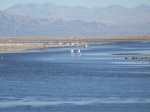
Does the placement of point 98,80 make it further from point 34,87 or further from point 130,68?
point 130,68

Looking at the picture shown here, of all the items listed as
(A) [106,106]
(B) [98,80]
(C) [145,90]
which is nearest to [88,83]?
(B) [98,80]

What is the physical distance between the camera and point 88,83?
1230 inches

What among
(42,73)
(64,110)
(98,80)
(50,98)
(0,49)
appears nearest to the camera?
(64,110)

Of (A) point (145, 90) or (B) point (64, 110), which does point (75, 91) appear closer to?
(A) point (145, 90)

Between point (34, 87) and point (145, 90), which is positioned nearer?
point (145, 90)

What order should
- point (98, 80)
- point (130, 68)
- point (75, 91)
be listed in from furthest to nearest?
point (130, 68) < point (98, 80) < point (75, 91)

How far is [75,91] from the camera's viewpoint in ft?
89.8

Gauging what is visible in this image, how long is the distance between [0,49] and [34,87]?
158ft

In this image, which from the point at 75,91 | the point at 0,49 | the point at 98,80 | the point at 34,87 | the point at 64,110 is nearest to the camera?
the point at 64,110

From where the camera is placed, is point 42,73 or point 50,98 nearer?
point 50,98

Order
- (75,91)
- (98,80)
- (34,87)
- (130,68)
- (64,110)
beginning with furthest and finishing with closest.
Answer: (130,68) < (98,80) < (34,87) < (75,91) < (64,110)

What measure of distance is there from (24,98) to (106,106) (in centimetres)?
451

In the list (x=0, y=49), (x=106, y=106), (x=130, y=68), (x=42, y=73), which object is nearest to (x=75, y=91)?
(x=106, y=106)

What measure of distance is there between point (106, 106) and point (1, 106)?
173 inches
